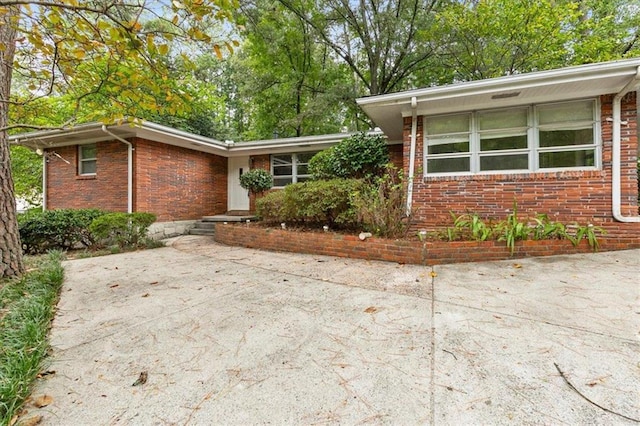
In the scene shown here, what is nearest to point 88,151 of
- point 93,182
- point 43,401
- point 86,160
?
point 86,160

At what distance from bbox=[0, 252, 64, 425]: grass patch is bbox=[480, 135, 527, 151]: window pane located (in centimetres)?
720

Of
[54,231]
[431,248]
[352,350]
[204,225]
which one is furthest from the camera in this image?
[204,225]

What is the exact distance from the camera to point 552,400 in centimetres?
154

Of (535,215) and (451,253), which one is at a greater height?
(535,215)

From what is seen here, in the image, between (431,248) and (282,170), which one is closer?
(431,248)

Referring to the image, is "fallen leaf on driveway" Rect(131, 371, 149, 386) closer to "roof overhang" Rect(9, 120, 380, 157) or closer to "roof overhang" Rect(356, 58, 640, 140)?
"roof overhang" Rect(356, 58, 640, 140)

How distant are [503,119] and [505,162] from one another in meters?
0.91

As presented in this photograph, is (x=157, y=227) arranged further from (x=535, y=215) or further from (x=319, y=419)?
(x=535, y=215)

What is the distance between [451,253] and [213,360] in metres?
3.85

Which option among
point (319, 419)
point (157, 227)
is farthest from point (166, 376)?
point (157, 227)

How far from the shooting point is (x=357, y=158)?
7270 millimetres

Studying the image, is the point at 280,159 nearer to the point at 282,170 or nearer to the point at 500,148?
the point at 282,170

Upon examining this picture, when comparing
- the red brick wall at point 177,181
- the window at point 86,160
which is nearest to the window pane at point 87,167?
the window at point 86,160

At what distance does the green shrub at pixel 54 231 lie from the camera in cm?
638
